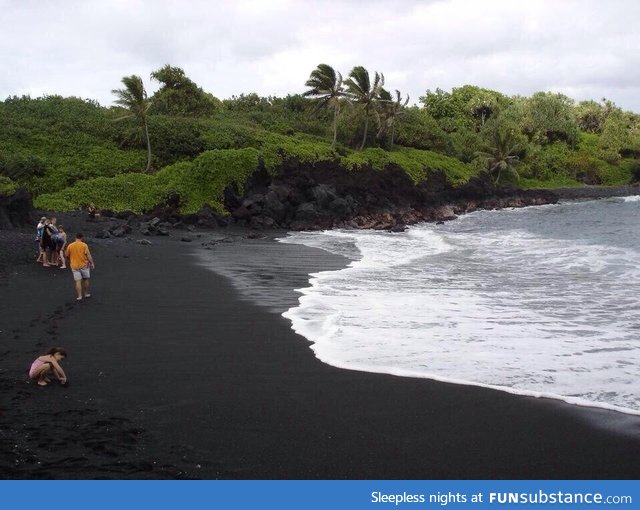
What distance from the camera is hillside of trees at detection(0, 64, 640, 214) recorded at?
31250 millimetres

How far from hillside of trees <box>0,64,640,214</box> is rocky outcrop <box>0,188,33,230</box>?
0.81 metres

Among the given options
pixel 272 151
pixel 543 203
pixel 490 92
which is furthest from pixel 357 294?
pixel 490 92

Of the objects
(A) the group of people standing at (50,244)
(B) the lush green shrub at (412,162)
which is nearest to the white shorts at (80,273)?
(A) the group of people standing at (50,244)

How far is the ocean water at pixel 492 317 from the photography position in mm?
7527

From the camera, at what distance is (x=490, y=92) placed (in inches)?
3081

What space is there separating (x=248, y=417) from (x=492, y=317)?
19.4 ft

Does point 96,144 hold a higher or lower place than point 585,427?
higher

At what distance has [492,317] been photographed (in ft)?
34.7

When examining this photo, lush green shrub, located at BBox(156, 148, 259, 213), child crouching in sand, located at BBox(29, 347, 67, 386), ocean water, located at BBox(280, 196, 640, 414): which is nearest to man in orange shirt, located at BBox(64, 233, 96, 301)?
ocean water, located at BBox(280, 196, 640, 414)

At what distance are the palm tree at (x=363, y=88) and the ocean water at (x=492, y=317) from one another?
999 inches

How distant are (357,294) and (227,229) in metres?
16.7

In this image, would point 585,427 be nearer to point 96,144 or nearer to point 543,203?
point 96,144

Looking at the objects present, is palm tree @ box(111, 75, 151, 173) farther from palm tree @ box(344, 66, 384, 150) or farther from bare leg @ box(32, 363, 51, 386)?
bare leg @ box(32, 363, 51, 386)
